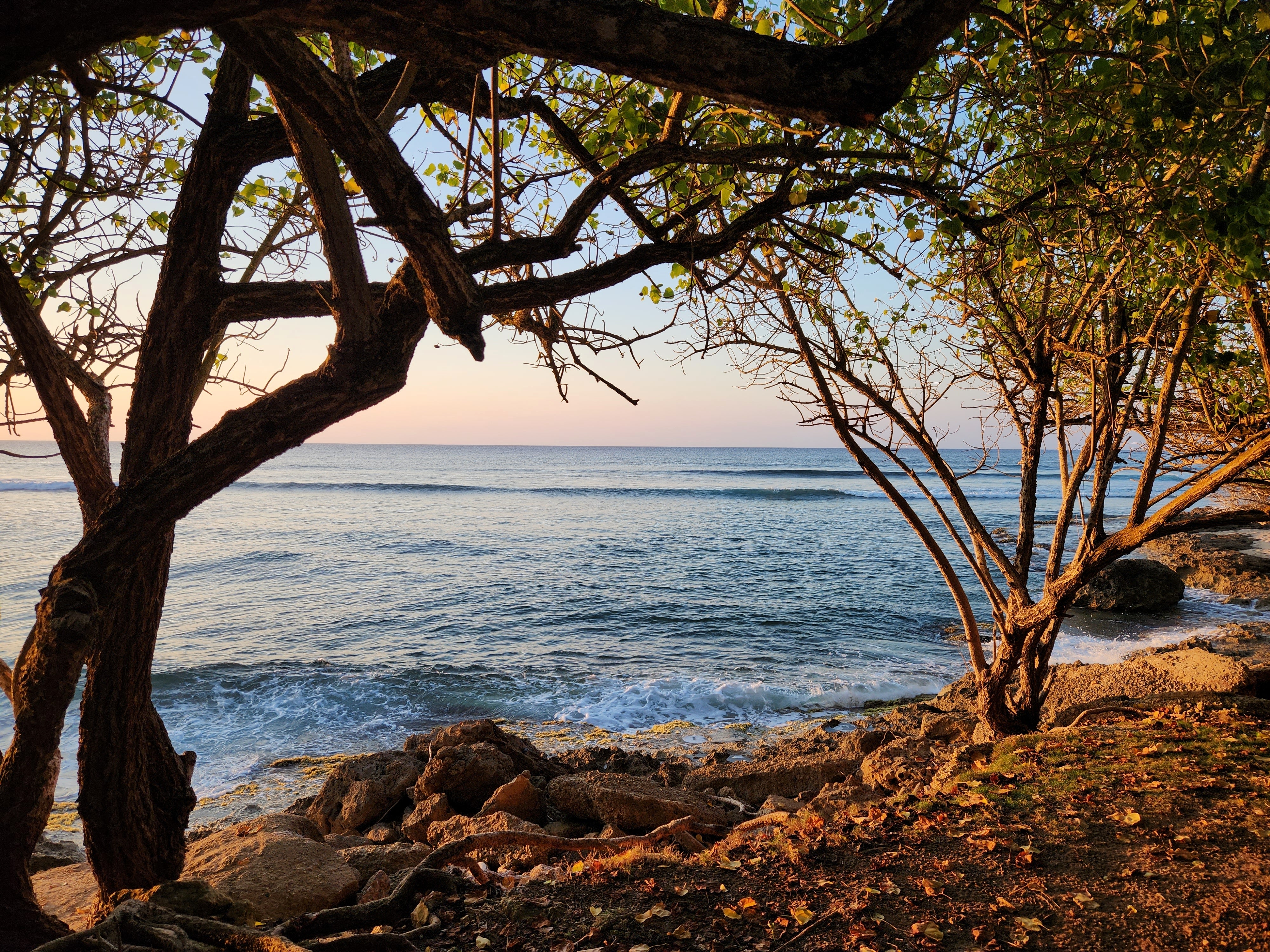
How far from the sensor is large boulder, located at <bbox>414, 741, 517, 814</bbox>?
6664mm

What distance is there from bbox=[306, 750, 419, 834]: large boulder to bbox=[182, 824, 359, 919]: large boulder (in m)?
1.96

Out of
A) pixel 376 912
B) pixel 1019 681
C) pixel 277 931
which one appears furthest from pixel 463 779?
pixel 1019 681

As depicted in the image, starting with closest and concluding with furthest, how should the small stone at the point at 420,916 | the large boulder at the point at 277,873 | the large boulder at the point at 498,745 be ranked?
the small stone at the point at 420,916 < the large boulder at the point at 277,873 < the large boulder at the point at 498,745

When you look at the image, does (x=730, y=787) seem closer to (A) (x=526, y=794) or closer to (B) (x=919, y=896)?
(A) (x=526, y=794)

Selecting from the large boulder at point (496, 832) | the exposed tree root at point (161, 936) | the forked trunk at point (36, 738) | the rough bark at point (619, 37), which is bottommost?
the large boulder at point (496, 832)

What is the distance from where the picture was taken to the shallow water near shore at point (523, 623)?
10680 millimetres

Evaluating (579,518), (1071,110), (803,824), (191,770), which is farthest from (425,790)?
(579,518)

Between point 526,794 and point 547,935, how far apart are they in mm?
Answer: 3263

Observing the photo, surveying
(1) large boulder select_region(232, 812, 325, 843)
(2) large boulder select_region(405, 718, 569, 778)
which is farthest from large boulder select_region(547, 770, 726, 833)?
(1) large boulder select_region(232, 812, 325, 843)

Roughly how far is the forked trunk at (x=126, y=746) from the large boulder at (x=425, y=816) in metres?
2.72

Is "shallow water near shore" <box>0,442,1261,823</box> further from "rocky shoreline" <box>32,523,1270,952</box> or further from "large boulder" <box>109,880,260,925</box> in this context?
"large boulder" <box>109,880,260,925</box>

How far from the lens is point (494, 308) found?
3088 mm

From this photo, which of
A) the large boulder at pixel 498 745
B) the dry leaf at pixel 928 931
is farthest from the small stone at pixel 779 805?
the dry leaf at pixel 928 931

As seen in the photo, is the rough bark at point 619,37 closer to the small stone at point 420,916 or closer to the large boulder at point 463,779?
the small stone at point 420,916
